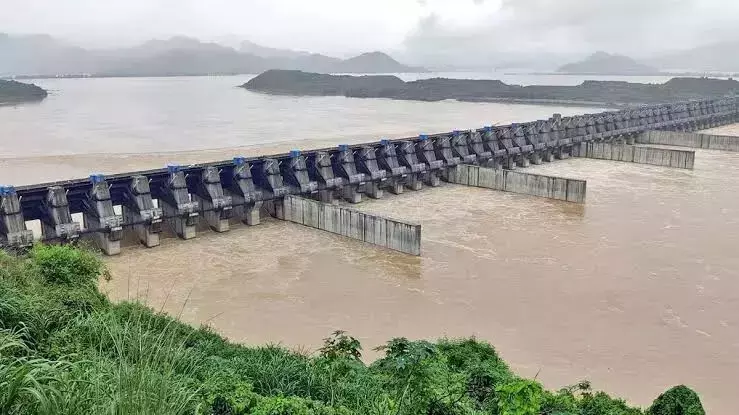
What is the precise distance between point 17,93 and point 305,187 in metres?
90.9

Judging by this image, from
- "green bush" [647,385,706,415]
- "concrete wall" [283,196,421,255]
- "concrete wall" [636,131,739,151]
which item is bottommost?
"concrete wall" [283,196,421,255]

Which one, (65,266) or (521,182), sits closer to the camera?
(65,266)

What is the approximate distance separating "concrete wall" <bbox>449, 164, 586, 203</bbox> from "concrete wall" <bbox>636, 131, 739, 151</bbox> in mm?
26416

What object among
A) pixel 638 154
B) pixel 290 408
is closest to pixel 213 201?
pixel 290 408

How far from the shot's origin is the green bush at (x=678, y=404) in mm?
8500

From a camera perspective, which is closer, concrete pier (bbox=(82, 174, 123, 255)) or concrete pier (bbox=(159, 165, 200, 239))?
concrete pier (bbox=(82, 174, 123, 255))

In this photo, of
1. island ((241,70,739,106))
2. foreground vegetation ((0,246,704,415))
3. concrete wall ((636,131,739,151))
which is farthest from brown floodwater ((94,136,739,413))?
island ((241,70,739,106))

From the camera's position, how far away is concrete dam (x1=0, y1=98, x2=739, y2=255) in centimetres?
2161

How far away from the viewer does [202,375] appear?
23.4ft

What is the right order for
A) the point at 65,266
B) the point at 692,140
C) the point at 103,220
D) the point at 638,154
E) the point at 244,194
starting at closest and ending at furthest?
the point at 65,266 < the point at 103,220 < the point at 244,194 < the point at 638,154 < the point at 692,140

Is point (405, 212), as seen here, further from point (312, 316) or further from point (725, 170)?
point (725, 170)

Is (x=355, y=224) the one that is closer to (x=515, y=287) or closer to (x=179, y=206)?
(x=179, y=206)

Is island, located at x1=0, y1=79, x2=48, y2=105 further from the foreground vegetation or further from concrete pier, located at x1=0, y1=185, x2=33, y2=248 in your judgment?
the foreground vegetation

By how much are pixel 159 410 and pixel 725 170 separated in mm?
44101
